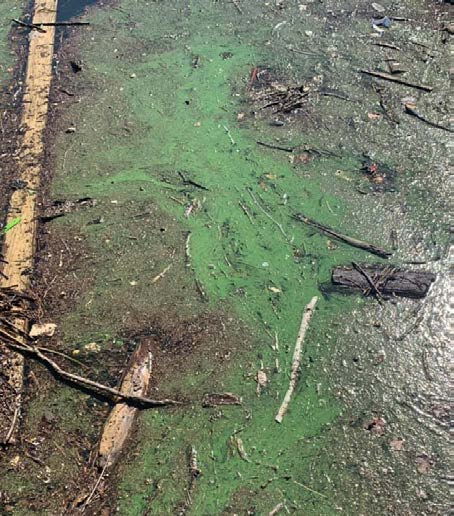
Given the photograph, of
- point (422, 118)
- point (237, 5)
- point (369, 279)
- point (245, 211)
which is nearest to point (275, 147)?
point (245, 211)

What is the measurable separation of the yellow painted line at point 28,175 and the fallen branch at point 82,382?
0.05 m

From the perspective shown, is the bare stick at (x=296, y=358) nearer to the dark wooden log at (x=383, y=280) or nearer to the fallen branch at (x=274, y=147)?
the dark wooden log at (x=383, y=280)

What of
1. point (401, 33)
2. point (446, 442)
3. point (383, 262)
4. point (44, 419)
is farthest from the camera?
point (401, 33)

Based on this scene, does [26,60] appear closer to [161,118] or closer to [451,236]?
[161,118]

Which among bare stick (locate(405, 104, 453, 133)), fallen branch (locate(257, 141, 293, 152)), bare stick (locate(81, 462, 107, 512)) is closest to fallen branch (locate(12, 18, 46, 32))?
fallen branch (locate(257, 141, 293, 152))

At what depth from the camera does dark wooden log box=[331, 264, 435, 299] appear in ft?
10.7

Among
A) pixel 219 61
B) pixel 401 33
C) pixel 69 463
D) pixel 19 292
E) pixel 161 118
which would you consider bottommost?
pixel 69 463

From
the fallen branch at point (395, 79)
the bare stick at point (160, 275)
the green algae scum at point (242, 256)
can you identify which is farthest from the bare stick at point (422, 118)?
the bare stick at point (160, 275)

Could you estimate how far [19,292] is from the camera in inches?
135

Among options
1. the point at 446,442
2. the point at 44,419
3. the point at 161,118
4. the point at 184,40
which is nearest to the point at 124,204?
the point at 161,118

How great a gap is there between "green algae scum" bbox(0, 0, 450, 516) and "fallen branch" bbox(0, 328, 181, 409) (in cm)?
5

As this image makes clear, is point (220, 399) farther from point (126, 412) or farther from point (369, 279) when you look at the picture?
point (369, 279)

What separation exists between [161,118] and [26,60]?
4.51 feet

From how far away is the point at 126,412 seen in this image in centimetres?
296
